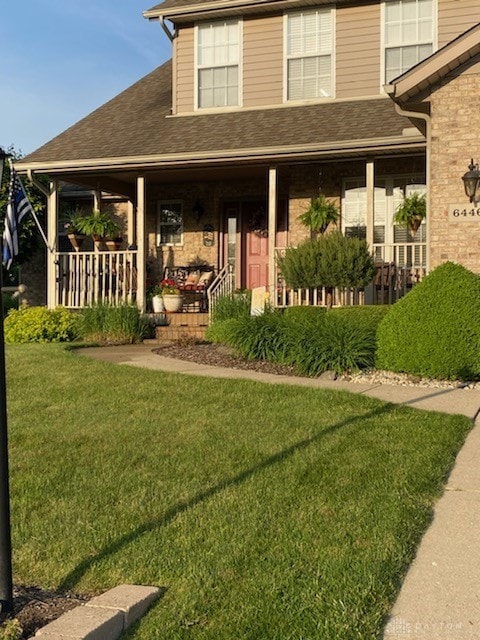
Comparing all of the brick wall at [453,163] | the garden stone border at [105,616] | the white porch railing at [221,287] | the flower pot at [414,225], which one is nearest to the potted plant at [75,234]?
the white porch railing at [221,287]

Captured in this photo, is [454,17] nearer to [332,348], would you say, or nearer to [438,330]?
[438,330]

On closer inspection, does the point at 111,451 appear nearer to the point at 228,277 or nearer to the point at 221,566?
the point at 221,566

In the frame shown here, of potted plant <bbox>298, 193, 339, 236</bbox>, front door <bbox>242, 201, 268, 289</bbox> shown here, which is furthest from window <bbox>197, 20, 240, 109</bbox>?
potted plant <bbox>298, 193, 339, 236</bbox>

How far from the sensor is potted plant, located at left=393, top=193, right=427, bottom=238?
12.2 m

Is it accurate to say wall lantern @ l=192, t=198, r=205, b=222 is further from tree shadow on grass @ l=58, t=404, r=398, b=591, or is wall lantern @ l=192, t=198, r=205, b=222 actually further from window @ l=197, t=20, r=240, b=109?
tree shadow on grass @ l=58, t=404, r=398, b=591

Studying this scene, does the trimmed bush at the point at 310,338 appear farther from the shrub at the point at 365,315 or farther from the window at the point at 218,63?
the window at the point at 218,63

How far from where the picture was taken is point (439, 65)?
9.41 meters

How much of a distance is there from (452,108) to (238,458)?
22.7 feet

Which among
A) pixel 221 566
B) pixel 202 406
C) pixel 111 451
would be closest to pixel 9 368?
pixel 202 406

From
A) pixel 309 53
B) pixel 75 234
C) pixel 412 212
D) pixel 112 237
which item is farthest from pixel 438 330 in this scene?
pixel 75 234

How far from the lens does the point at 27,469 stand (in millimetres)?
4750

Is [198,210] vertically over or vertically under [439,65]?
under

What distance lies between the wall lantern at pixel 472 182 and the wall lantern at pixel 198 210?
6615 mm

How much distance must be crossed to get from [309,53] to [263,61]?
3.04 feet
